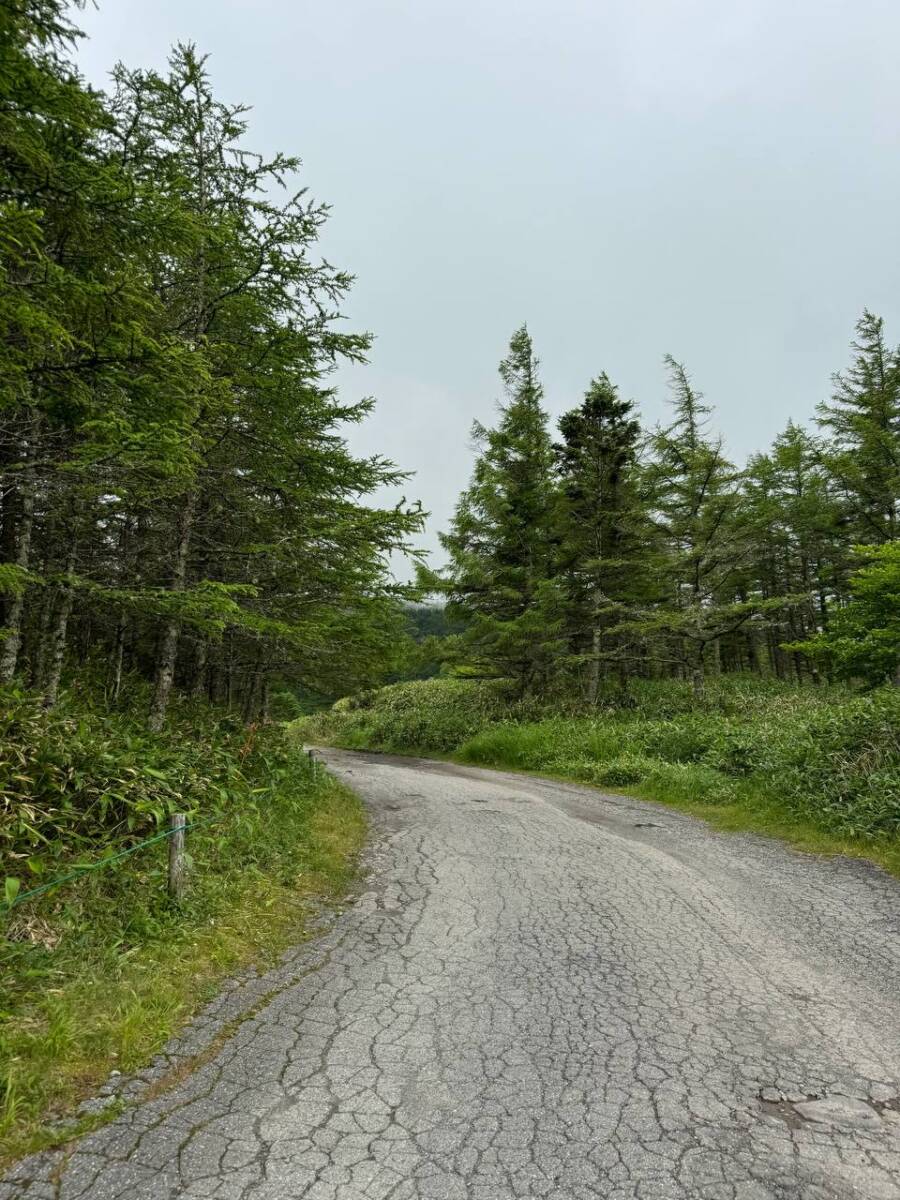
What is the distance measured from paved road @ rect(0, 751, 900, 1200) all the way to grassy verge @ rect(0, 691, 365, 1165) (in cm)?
38

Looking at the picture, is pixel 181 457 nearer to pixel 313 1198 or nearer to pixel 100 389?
pixel 100 389

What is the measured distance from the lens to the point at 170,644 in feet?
27.1

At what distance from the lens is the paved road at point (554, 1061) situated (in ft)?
7.91

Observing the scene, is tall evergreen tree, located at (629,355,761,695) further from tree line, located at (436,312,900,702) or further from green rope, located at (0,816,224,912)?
green rope, located at (0,816,224,912)

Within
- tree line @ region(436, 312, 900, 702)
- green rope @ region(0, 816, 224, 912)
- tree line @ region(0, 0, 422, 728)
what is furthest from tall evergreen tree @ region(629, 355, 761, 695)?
green rope @ region(0, 816, 224, 912)

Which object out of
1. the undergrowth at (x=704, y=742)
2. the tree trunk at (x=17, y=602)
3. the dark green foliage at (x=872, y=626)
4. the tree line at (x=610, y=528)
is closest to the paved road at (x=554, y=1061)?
the undergrowth at (x=704, y=742)

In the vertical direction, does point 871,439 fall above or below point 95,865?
above

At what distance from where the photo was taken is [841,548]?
22484 mm

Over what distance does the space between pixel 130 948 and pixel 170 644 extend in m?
4.88

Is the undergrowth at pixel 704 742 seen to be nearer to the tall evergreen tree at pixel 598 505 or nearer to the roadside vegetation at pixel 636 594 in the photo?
the roadside vegetation at pixel 636 594

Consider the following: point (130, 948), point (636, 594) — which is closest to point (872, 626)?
point (636, 594)

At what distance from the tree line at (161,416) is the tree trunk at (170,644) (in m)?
0.03

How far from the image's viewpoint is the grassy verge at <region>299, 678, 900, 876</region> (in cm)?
779

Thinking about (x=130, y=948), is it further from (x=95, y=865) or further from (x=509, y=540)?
(x=509, y=540)
